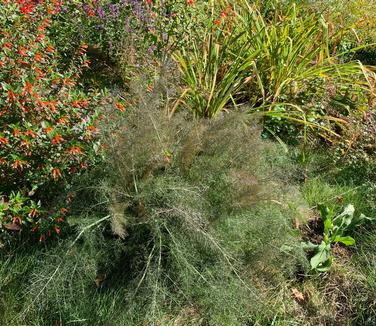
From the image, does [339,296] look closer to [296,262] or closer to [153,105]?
[296,262]

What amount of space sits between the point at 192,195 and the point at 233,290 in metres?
0.55

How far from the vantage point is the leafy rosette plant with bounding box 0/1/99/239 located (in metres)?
2.93

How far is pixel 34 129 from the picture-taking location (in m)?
2.93

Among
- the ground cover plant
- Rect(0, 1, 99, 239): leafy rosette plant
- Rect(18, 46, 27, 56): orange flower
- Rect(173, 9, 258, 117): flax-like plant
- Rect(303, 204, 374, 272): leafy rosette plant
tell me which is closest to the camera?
the ground cover plant

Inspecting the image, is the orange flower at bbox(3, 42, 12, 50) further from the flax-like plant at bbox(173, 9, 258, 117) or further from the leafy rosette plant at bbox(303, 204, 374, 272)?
the leafy rosette plant at bbox(303, 204, 374, 272)

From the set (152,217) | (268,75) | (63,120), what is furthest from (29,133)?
(268,75)

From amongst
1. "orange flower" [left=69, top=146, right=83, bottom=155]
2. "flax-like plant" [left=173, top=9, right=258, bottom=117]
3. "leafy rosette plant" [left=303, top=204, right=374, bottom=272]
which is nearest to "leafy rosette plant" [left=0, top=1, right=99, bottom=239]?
"orange flower" [left=69, top=146, right=83, bottom=155]

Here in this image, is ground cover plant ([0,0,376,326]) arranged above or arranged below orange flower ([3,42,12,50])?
below

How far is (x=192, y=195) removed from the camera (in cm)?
287

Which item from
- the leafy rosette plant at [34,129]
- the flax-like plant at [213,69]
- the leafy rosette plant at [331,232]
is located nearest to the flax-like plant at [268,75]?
the flax-like plant at [213,69]

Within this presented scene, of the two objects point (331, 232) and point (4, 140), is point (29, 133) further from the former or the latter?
point (331, 232)

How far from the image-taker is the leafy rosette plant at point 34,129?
2.93m

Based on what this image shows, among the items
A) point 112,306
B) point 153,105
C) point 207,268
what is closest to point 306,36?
point 153,105

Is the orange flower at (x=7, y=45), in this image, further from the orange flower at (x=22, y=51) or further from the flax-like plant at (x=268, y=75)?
the flax-like plant at (x=268, y=75)
